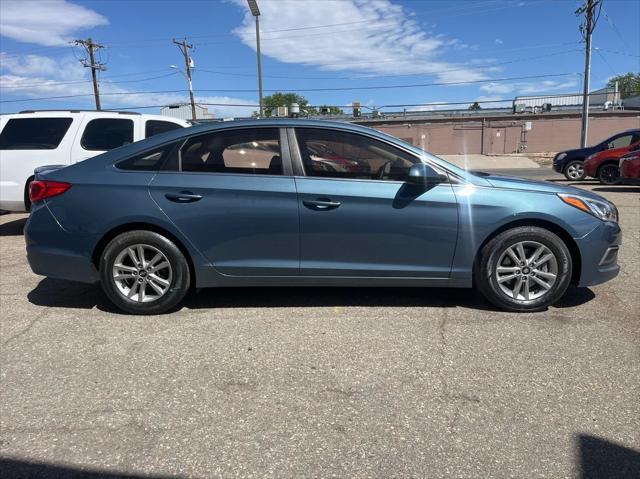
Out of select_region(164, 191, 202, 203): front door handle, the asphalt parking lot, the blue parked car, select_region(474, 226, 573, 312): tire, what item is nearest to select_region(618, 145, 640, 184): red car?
the asphalt parking lot

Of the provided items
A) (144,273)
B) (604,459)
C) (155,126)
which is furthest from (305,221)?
(155,126)

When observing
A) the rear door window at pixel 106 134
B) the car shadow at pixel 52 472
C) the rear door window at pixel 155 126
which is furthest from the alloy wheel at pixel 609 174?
the car shadow at pixel 52 472

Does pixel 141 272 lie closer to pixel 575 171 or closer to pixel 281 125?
pixel 281 125

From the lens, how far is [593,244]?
4.07 metres

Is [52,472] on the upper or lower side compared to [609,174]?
lower

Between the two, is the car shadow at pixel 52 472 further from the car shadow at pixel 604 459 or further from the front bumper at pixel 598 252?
the front bumper at pixel 598 252

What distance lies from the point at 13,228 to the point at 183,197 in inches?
236

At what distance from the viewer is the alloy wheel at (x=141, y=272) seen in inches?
163

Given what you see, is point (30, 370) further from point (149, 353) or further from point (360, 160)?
point (360, 160)

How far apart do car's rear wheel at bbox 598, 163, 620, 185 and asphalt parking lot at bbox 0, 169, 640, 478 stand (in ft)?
35.9

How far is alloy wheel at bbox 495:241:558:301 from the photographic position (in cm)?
408

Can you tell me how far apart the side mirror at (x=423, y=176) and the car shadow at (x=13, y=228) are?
22.1 feet

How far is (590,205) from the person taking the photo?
13.5ft

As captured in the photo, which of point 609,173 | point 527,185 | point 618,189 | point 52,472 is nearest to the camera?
point 52,472
